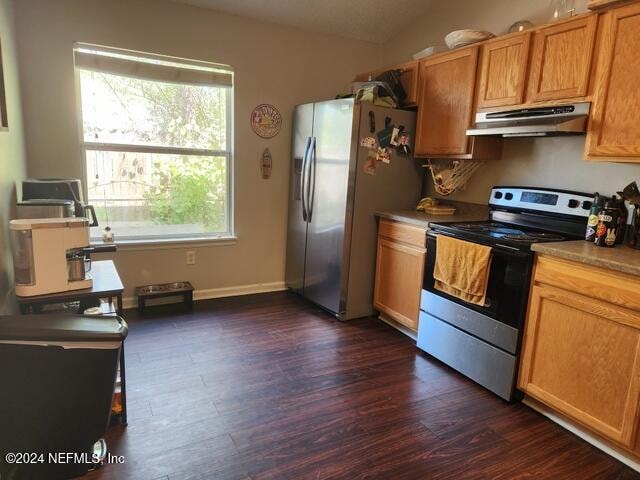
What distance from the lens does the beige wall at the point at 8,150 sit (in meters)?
2.00

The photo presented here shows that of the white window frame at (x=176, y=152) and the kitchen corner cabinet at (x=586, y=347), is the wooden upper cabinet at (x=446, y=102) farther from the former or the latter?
the white window frame at (x=176, y=152)

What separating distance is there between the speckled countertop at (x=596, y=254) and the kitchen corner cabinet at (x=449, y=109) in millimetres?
991

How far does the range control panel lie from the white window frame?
2212 millimetres

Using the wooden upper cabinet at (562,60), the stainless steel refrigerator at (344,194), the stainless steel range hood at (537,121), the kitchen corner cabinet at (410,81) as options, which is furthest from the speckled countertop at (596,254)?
the kitchen corner cabinet at (410,81)

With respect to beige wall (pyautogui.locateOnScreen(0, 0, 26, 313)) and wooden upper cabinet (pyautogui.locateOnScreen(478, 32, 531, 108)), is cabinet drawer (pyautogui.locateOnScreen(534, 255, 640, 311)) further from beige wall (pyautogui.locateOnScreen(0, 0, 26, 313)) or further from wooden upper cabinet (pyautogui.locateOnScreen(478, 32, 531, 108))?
beige wall (pyautogui.locateOnScreen(0, 0, 26, 313))

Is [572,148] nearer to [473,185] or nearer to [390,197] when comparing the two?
[473,185]

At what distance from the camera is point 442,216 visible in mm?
3125

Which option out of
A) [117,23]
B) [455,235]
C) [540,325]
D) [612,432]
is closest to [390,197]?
[455,235]

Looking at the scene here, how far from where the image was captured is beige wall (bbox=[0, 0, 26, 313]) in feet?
6.56

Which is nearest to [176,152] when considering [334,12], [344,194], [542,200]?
[344,194]

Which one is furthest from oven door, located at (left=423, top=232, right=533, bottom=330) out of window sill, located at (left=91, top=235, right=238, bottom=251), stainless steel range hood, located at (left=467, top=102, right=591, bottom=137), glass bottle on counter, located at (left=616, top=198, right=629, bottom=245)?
window sill, located at (left=91, top=235, right=238, bottom=251)

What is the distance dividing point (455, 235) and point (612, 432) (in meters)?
1.24

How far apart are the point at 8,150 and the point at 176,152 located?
4.46 feet

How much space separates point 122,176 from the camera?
3.35 m
